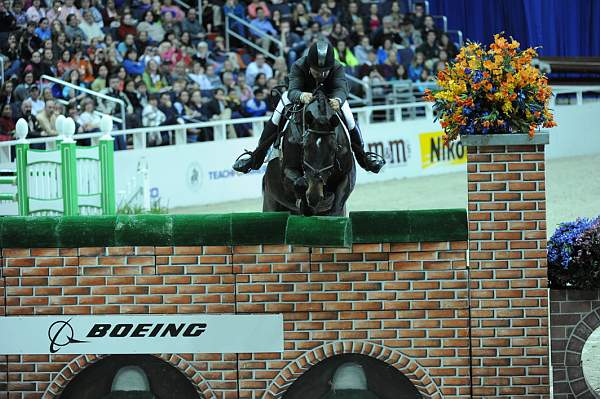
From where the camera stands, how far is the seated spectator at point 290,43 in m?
24.2

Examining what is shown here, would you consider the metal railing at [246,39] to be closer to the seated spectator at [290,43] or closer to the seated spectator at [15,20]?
the seated spectator at [290,43]

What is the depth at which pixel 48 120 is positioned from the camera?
18.7m

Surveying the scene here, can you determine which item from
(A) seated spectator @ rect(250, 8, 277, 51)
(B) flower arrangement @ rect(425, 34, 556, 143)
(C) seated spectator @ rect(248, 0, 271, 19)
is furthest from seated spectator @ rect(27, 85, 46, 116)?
(B) flower arrangement @ rect(425, 34, 556, 143)

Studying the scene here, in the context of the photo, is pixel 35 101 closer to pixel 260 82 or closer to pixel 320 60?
pixel 260 82

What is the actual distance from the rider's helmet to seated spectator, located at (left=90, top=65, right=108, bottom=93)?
1088 cm

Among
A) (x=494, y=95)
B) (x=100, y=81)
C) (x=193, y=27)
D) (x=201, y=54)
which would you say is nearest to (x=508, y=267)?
(x=494, y=95)

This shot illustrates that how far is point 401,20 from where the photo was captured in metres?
27.0

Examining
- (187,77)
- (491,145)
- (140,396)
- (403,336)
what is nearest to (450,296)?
(403,336)

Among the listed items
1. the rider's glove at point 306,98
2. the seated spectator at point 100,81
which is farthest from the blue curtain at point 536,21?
the rider's glove at point 306,98

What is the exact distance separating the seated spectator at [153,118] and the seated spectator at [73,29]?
177cm

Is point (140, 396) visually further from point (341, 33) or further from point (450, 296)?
point (341, 33)

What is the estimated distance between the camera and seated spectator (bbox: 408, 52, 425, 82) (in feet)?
83.7

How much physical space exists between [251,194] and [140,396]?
12909 millimetres

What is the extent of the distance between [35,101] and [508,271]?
491 inches
